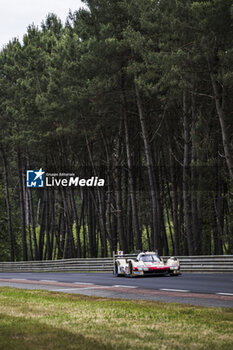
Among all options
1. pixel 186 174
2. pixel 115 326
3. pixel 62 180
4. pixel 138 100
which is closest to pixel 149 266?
pixel 186 174

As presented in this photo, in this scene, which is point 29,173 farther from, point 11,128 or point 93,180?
point 93,180

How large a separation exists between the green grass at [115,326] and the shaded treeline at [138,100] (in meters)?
14.9

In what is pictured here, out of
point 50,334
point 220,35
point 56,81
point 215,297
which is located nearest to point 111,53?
point 56,81

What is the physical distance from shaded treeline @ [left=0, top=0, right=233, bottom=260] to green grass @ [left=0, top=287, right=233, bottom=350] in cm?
1493

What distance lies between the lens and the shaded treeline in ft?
87.6

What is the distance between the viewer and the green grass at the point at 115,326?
7.22 metres

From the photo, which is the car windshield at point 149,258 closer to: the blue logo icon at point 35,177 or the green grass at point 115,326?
the green grass at point 115,326

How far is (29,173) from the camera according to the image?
50.6m

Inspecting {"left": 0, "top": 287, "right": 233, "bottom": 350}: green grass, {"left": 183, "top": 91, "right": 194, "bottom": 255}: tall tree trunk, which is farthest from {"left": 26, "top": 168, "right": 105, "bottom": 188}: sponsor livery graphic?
{"left": 0, "top": 287, "right": 233, "bottom": 350}: green grass

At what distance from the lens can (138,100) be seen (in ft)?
110

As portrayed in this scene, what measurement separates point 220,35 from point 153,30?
17.1ft

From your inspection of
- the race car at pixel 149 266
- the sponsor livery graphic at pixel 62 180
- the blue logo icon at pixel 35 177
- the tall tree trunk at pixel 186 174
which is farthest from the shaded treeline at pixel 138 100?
the race car at pixel 149 266

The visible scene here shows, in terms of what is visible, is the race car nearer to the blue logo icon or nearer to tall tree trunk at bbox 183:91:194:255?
tall tree trunk at bbox 183:91:194:255

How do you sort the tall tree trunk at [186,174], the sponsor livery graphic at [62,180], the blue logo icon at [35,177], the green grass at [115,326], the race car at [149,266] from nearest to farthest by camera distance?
the green grass at [115,326], the race car at [149,266], the tall tree trunk at [186,174], the sponsor livery graphic at [62,180], the blue logo icon at [35,177]
